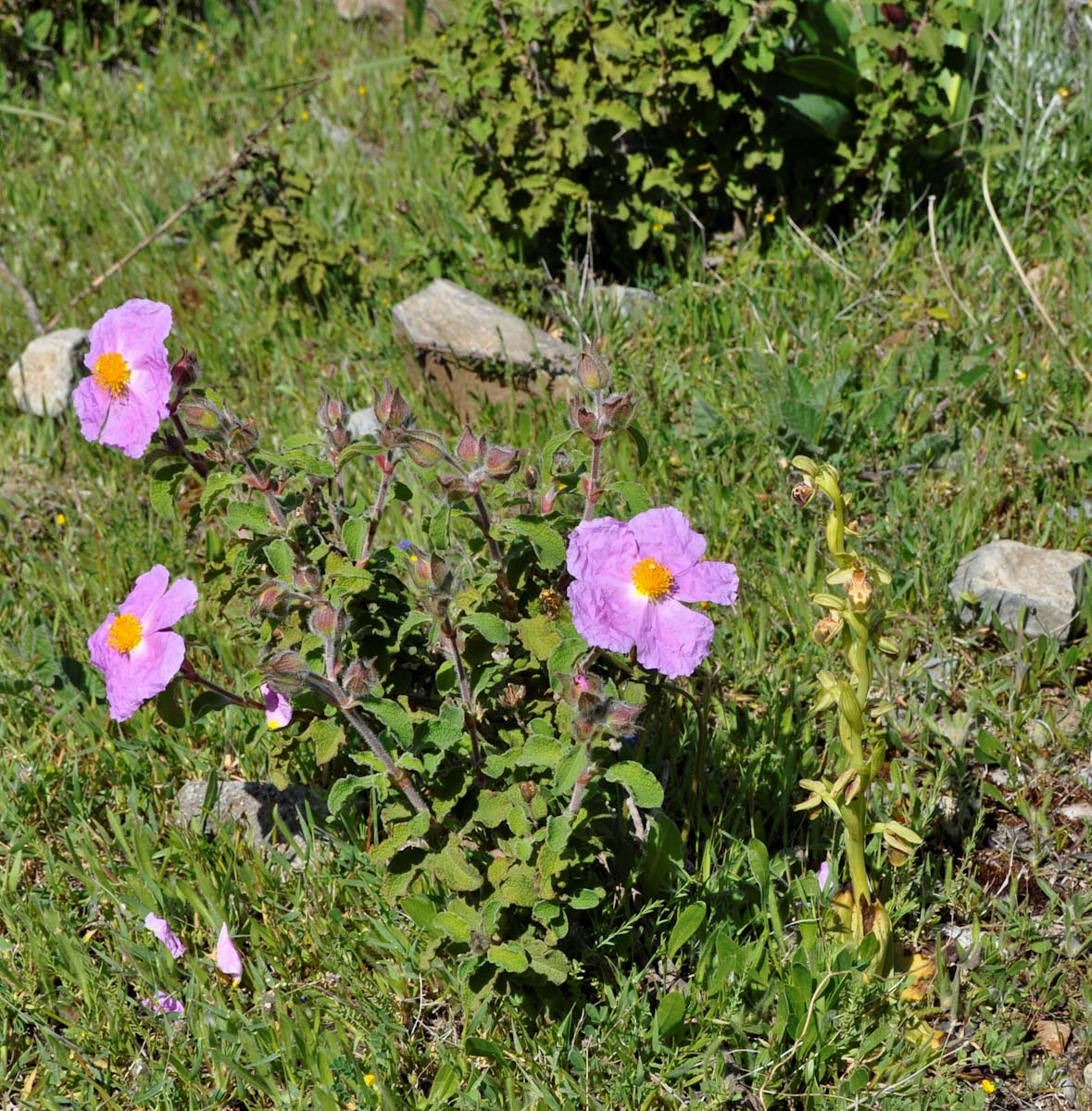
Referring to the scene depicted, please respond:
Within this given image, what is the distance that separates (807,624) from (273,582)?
117 centimetres

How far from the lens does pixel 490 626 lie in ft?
5.52

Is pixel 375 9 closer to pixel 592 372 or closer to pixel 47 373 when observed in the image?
pixel 47 373

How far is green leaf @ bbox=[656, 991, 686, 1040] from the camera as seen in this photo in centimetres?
180

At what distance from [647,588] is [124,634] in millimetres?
779

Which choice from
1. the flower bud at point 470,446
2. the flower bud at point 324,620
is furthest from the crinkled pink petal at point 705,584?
the flower bud at point 324,620

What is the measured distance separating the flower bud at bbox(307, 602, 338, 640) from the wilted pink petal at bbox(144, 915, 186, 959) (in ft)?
2.48

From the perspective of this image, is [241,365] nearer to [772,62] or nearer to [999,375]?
[772,62]

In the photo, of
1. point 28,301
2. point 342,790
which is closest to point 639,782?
point 342,790

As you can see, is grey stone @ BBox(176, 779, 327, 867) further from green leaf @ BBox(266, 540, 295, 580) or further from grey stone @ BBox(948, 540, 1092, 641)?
grey stone @ BBox(948, 540, 1092, 641)

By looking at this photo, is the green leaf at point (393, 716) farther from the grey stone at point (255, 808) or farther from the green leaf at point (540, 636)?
the grey stone at point (255, 808)

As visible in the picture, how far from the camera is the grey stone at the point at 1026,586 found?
2.42 meters

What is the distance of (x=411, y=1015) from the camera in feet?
6.46

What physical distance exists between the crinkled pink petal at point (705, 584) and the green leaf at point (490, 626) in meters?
0.24

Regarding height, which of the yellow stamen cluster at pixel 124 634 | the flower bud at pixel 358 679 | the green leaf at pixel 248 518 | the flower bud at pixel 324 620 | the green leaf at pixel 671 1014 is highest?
the flower bud at pixel 324 620
